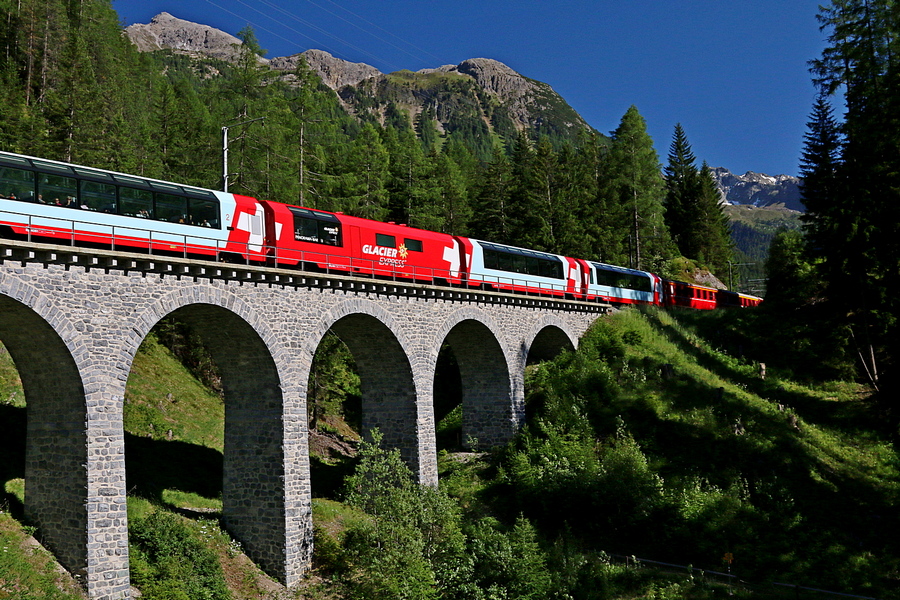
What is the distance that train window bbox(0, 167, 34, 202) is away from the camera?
59.5 feet

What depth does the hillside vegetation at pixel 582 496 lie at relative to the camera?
71.4 feet

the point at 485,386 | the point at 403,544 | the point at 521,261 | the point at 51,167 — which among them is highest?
the point at 51,167

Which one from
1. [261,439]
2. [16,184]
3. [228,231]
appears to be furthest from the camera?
[228,231]

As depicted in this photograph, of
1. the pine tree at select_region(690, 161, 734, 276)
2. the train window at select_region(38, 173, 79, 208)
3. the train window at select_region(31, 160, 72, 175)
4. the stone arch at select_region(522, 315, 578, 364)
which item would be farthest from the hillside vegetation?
the pine tree at select_region(690, 161, 734, 276)

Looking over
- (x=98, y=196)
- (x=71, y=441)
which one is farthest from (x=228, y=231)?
(x=71, y=441)

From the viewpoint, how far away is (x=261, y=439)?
900 inches

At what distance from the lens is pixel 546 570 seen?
77.5 ft

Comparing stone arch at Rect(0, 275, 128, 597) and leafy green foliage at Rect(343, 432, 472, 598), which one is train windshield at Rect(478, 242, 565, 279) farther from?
stone arch at Rect(0, 275, 128, 597)

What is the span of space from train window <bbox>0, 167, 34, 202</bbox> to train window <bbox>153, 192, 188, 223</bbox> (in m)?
3.71

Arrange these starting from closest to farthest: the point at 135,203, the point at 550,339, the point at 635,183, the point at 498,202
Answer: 1. the point at 135,203
2. the point at 550,339
3. the point at 635,183
4. the point at 498,202

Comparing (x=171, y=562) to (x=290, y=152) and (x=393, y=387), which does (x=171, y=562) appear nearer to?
(x=393, y=387)

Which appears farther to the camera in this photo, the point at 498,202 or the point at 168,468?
the point at 498,202

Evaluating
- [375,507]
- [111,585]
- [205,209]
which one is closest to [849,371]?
[375,507]

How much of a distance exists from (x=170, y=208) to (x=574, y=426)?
69.7ft
